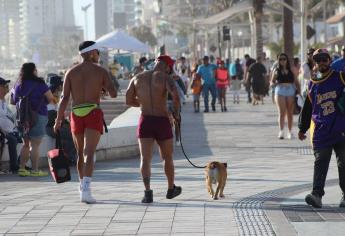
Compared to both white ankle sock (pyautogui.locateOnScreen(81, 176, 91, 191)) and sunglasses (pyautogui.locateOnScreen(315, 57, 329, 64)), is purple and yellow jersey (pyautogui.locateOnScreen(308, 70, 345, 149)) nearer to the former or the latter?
sunglasses (pyautogui.locateOnScreen(315, 57, 329, 64))

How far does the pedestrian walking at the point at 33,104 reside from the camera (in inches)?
547

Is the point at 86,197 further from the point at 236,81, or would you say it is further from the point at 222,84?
the point at 236,81

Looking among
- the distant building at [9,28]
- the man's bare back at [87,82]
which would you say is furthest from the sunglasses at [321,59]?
the distant building at [9,28]

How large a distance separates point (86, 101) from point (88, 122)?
0.24 m

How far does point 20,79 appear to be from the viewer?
45.8 feet

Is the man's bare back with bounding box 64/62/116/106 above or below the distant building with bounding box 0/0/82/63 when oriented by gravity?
below

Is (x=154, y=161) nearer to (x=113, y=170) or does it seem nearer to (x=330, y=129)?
(x=113, y=170)

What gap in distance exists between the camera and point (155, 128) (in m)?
10.9

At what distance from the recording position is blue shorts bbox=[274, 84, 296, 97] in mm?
18203

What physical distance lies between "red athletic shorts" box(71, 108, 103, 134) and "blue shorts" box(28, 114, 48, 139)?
116 inches

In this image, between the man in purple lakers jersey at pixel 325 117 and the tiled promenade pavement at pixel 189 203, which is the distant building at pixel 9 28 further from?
the man in purple lakers jersey at pixel 325 117

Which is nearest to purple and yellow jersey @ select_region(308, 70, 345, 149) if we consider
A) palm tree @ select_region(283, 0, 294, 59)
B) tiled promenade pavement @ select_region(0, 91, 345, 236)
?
tiled promenade pavement @ select_region(0, 91, 345, 236)

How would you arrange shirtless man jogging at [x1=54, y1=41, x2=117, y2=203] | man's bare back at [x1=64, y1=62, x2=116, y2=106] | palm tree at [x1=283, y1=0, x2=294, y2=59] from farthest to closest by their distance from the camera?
palm tree at [x1=283, y1=0, x2=294, y2=59] < man's bare back at [x1=64, y1=62, x2=116, y2=106] < shirtless man jogging at [x1=54, y1=41, x2=117, y2=203]

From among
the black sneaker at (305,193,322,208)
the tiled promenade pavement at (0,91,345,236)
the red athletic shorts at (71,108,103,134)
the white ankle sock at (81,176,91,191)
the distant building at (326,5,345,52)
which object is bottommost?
the tiled promenade pavement at (0,91,345,236)
